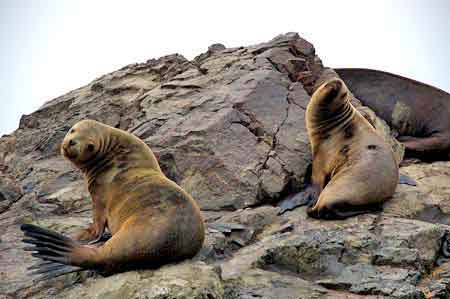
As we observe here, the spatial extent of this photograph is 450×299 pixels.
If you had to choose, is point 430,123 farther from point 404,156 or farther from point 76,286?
point 76,286

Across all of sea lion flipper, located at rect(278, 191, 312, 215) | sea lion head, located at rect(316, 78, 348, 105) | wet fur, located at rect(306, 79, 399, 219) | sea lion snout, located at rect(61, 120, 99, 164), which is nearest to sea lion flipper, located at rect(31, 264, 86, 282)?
sea lion snout, located at rect(61, 120, 99, 164)

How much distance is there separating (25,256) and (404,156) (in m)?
6.38

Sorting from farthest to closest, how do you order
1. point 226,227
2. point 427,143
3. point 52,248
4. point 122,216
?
1. point 427,143
2. point 226,227
3. point 122,216
4. point 52,248

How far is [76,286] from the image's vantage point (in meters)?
5.70

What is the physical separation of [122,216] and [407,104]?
7.18 meters

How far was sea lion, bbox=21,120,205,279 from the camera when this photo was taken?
570cm

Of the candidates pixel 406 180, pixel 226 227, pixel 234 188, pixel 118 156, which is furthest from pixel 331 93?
pixel 118 156

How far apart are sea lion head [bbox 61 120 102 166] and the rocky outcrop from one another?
32.3 inches

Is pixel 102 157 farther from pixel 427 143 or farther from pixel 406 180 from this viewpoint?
pixel 427 143

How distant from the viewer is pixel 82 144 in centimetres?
681

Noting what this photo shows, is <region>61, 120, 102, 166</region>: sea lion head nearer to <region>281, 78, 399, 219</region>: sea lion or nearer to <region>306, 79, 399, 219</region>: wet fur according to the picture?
<region>281, 78, 399, 219</region>: sea lion

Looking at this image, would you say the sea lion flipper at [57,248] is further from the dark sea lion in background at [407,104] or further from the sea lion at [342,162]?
the dark sea lion in background at [407,104]

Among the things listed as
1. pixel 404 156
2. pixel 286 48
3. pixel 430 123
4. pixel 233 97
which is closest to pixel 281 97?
pixel 233 97

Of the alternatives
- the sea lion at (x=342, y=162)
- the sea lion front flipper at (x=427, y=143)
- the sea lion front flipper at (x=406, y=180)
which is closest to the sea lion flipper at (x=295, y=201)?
the sea lion at (x=342, y=162)
